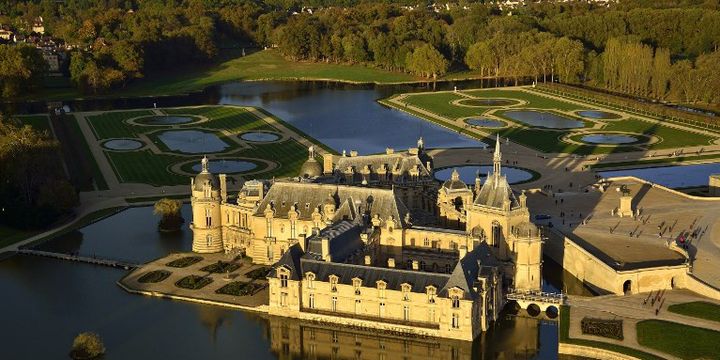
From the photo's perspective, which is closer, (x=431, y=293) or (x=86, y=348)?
(x=86, y=348)

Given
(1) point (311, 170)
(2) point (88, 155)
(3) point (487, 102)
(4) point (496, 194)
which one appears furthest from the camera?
(3) point (487, 102)

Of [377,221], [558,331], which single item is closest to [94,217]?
[377,221]

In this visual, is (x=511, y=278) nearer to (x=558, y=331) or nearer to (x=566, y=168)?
(x=558, y=331)

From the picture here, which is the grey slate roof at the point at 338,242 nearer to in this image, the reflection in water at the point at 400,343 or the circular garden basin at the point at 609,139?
the reflection in water at the point at 400,343

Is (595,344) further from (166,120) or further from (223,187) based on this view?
(166,120)

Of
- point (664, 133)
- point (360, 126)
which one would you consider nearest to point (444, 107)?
point (360, 126)

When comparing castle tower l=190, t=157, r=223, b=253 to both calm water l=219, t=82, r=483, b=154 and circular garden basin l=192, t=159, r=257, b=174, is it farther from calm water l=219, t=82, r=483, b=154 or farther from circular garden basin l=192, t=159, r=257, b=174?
calm water l=219, t=82, r=483, b=154
